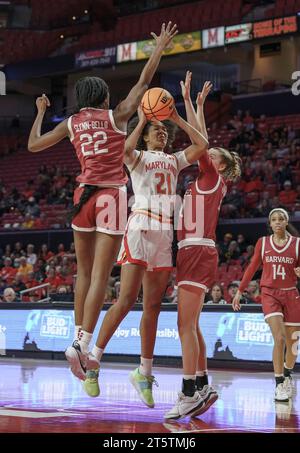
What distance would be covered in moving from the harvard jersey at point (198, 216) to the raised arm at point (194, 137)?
0.73 ft

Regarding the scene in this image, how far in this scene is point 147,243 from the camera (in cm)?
706

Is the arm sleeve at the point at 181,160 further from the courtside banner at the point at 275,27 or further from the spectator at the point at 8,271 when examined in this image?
the courtside banner at the point at 275,27

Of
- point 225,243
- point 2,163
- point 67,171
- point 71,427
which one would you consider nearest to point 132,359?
point 225,243

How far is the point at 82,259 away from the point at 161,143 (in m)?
1.26

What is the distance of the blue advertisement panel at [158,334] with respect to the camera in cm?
1372

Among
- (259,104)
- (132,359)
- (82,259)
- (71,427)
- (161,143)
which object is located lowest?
(132,359)

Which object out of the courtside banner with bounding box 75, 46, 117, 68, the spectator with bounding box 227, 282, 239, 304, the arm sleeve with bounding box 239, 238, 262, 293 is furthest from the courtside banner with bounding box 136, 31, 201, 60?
the arm sleeve with bounding box 239, 238, 262, 293

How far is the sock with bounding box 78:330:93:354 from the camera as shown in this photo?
6524 mm

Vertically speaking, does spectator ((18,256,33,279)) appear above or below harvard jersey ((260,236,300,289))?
below

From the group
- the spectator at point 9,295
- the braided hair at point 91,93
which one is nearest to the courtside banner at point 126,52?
the spectator at point 9,295

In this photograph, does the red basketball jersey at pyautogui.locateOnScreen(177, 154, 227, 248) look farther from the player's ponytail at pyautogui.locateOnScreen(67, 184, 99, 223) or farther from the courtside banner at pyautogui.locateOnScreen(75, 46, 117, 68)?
the courtside banner at pyautogui.locateOnScreen(75, 46, 117, 68)

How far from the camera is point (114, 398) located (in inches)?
330
